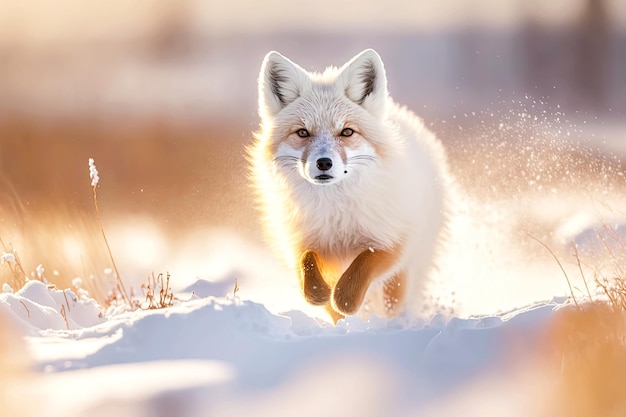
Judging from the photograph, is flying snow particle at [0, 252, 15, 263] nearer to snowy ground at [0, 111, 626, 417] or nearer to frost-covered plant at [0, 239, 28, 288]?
frost-covered plant at [0, 239, 28, 288]

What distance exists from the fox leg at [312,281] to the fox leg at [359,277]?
0.30 ft

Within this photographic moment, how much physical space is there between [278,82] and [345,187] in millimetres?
845

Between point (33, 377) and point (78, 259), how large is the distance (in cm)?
260

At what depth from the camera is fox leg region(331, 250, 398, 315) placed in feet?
14.1

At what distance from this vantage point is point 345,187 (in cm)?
461

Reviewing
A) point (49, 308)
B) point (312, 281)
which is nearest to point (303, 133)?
point (312, 281)

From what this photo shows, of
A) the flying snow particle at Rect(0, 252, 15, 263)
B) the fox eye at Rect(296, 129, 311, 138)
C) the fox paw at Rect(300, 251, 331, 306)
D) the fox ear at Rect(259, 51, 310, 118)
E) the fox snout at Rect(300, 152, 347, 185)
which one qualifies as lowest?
the flying snow particle at Rect(0, 252, 15, 263)

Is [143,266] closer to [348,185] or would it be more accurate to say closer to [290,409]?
[348,185]

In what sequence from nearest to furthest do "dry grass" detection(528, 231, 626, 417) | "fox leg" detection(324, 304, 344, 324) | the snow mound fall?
1. "dry grass" detection(528, 231, 626, 417)
2. the snow mound
3. "fox leg" detection(324, 304, 344, 324)

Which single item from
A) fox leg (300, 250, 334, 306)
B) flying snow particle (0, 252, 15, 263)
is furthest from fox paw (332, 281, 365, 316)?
flying snow particle (0, 252, 15, 263)

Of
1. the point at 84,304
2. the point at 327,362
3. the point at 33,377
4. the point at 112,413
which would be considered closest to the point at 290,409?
the point at 327,362

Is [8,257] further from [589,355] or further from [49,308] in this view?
[589,355]

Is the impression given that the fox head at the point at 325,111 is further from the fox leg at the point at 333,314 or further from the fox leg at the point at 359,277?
the fox leg at the point at 333,314

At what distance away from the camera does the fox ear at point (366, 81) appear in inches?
178
